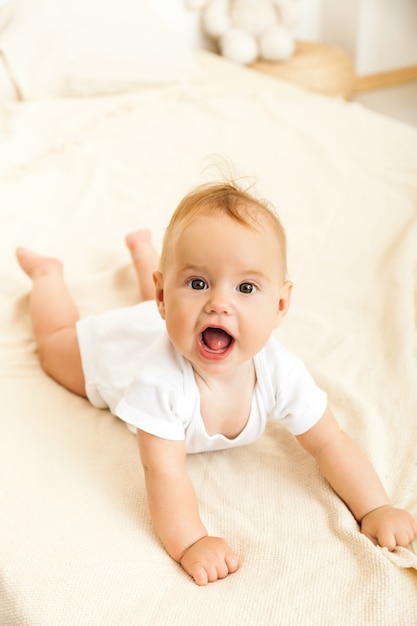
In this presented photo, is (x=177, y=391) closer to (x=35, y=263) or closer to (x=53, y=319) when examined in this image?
(x=53, y=319)

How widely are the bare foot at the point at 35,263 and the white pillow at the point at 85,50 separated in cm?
93

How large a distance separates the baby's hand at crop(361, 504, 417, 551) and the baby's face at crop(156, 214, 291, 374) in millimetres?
277

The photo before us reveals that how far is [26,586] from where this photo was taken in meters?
0.85

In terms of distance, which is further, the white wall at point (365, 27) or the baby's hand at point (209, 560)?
the white wall at point (365, 27)

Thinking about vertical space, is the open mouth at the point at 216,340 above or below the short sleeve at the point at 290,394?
above

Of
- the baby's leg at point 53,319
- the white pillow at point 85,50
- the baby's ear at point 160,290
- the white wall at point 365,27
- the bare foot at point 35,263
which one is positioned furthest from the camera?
the white wall at point 365,27

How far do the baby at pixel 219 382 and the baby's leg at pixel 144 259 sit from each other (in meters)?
0.32

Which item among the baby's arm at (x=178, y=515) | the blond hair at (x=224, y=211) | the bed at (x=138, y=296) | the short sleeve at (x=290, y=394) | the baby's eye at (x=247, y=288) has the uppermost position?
the blond hair at (x=224, y=211)

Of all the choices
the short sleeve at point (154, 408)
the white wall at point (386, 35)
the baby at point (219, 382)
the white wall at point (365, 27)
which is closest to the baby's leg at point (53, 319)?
the baby at point (219, 382)

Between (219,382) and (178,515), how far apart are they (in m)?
0.20

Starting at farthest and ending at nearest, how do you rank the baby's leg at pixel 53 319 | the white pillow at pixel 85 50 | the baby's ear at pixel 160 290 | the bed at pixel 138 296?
the white pillow at pixel 85 50, the baby's leg at pixel 53 319, the baby's ear at pixel 160 290, the bed at pixel 138 296

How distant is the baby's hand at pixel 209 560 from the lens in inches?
34.0

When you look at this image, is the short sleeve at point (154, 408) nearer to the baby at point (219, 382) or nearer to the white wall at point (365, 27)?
the baby at point (219, 382)

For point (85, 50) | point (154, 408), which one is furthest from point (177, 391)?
point (85, 50)
